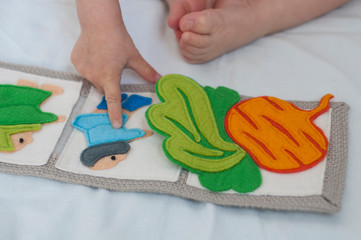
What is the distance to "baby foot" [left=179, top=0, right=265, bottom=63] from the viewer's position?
0.80 metres

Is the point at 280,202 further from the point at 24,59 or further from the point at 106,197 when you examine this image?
the point at 24,59

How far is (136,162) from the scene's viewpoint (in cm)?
66

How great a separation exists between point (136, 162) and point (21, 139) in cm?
21

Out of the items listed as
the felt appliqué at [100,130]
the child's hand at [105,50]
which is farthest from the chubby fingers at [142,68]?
the felt appliqué at [100,130]

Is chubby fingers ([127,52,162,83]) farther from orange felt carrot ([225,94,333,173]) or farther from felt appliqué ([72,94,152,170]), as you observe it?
orange felt carrot ([225,94,333,173])

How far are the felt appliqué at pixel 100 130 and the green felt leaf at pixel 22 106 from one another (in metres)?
0.05

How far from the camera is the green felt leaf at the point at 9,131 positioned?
668 mm

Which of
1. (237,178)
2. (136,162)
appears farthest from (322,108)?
(136,162)

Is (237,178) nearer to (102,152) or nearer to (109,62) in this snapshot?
(102,152)

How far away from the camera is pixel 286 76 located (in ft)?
2.65

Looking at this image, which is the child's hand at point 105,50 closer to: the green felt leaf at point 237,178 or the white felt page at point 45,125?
the white felt page at point 45,125

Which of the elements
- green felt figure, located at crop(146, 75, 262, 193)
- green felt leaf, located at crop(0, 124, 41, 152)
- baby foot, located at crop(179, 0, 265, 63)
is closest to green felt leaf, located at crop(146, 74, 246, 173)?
green felt figure, located at crop(146, 75, 262, 193)

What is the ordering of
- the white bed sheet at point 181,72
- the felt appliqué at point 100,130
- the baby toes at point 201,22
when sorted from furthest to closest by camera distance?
the baby toes at point 201,22, the felt appliqué at point 100,130, the white bed sheet at point 181,72

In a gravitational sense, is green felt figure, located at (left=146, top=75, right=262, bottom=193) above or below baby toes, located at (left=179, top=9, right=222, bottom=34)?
below
